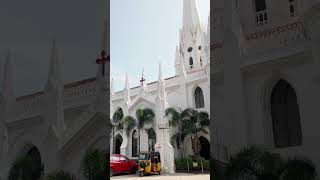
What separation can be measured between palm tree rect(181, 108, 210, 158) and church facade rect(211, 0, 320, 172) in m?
4.73

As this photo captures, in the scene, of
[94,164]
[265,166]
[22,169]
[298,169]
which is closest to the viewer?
[298,169]

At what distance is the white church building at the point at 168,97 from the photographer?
30.3ft

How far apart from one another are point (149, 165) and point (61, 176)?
3700mm

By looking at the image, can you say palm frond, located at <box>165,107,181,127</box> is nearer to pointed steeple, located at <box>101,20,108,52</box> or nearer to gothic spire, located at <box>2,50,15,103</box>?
gothic spire, located at <box>2,50,15,103</box>

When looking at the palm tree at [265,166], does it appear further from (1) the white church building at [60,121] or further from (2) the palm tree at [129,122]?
(2) the palm tree at [129,122]

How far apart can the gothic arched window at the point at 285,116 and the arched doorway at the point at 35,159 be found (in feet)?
6.01

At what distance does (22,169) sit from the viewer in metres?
3.04

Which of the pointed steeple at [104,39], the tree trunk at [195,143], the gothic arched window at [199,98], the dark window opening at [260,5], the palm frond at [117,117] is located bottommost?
the tree trunk at [195,143]

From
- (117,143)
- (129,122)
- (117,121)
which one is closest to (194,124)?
(129,122)

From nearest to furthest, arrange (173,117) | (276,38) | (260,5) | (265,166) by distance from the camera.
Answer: (265,166) < (276,38) < (260,5) < (173,117)

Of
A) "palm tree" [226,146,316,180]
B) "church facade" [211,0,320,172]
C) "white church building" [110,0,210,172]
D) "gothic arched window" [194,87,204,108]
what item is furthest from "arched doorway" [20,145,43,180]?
"gothic arched window" [194,87,204,108]

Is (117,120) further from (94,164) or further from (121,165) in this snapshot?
(94,164)

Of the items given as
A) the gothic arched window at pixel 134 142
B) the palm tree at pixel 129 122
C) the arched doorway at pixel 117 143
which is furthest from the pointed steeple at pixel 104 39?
the arched doorway at pixel 117 143

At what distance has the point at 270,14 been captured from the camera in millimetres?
2328
